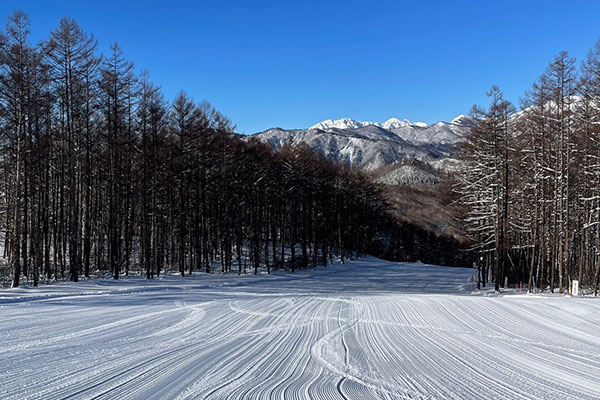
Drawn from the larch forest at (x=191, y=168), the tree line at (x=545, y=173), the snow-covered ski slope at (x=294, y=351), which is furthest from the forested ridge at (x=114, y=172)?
the tree line at (x=545, y=173)

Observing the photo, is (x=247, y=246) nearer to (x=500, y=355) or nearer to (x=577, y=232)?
(x=577, y=232)

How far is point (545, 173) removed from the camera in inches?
877

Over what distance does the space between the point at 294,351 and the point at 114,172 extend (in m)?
21.7

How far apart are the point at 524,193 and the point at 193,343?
970 inches

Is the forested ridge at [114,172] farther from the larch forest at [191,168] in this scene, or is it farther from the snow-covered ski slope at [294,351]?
the snow-covered ski slope at [294,351]

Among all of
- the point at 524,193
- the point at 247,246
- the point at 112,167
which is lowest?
the point at 247,246

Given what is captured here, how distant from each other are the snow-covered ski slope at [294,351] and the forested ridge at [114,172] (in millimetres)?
9288

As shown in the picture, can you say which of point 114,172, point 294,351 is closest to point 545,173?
point 294,351

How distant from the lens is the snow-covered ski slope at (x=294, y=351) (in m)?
5.07

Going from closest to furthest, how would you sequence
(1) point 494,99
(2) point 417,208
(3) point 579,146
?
(3) point 579,146 → (1) point 494,99 → (2) point 417,208

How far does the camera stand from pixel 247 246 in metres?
43.8

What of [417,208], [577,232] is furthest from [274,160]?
[417,208]

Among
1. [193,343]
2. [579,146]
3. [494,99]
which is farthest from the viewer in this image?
[494,99]

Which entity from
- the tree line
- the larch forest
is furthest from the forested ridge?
the tree line
